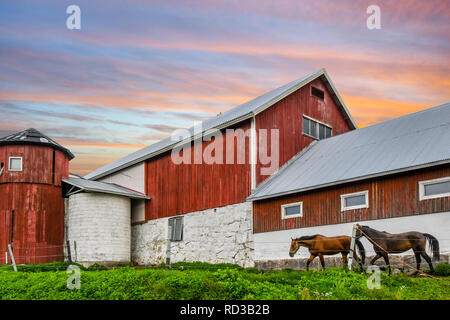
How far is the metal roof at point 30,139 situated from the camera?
32.6 meters

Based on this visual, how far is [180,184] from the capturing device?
30.5m

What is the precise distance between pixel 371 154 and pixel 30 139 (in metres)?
21.2

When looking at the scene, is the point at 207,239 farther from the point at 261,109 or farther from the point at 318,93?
the point at 318,93

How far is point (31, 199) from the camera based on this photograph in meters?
32.6

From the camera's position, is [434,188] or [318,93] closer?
[434,188]

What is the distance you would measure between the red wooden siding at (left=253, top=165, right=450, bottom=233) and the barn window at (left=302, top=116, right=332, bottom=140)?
263 inches

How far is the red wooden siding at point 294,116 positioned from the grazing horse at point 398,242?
28.7 ft

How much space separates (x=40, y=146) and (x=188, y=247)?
469 inches

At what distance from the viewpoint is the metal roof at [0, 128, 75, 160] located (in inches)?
1282

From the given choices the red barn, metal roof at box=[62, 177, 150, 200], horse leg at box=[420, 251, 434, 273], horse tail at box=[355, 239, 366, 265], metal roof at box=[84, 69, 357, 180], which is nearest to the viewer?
horse leg at box=[420, 251, 434, 273]

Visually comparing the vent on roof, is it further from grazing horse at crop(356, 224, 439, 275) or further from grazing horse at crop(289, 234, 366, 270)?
grazing horse at crop(356, 224, 439, 275)

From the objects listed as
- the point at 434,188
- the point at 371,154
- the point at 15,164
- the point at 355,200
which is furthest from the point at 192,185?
the point at 434,188

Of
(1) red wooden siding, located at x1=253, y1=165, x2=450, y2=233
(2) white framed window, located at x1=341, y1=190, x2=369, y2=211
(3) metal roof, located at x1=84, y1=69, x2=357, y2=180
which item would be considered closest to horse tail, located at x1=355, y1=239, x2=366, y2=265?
(1) red wooden siding, located at x1=253, y1=165, x2=450, y2=233

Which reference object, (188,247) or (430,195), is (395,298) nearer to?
(430,195)
